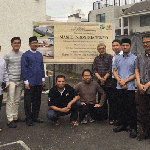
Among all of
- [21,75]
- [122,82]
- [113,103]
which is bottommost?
[113,103]

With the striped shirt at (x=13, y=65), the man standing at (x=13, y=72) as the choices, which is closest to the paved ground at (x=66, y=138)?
the man standing at (x=13, y=72)

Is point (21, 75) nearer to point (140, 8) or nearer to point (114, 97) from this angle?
point (114, 97)

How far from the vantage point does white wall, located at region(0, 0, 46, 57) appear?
10203 millimetres

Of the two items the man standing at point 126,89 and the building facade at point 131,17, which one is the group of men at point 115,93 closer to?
the man standing at point 126,89

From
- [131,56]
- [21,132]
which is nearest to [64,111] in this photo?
[21,132]

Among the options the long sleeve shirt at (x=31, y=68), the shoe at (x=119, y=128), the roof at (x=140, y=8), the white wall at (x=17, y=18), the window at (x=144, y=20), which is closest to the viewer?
the shoe at (x=119, y=128)

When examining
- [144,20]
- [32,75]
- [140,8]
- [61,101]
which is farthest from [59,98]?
[140,8]

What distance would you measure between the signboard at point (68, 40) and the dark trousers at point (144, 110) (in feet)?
7.90

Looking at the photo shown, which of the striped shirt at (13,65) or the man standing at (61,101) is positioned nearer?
the man standing at (61,101)

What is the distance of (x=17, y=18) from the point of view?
1056cm

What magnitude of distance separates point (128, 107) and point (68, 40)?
2683mm

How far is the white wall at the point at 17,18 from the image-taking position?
10.2 m

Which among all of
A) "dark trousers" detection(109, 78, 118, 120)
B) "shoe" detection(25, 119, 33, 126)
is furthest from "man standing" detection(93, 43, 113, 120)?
"shoe" detection(25, 119, 33, 126)

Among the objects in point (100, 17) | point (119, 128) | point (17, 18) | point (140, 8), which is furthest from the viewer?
point (100, 17)
